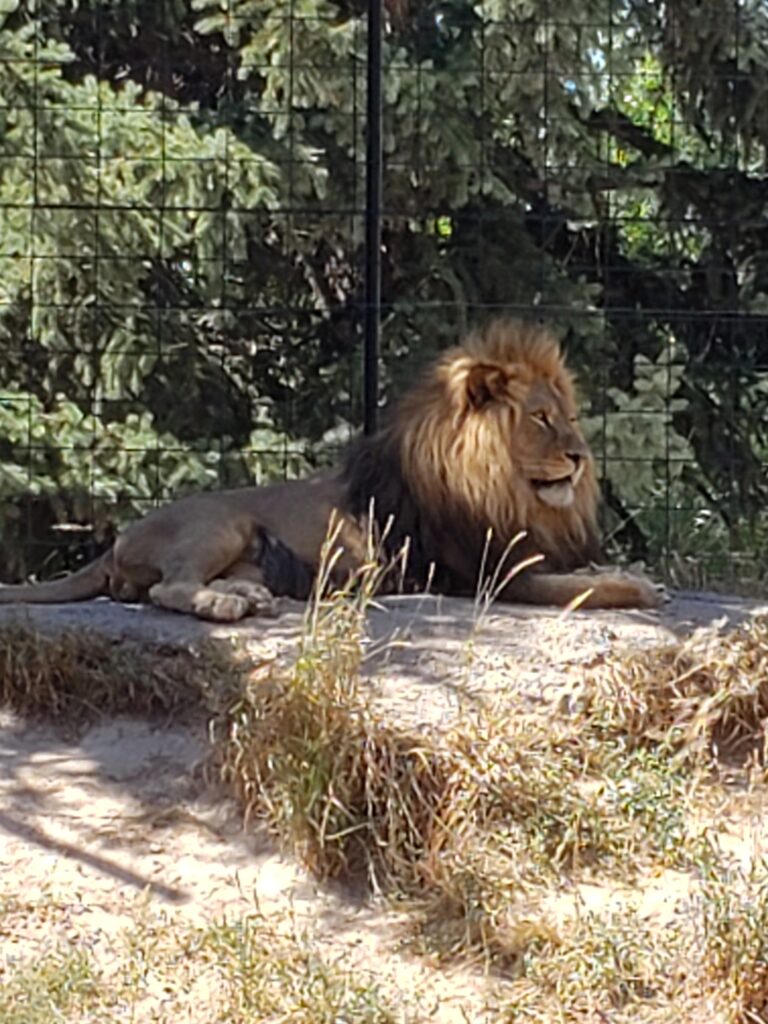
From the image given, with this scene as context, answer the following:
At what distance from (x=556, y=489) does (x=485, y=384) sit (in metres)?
0.43

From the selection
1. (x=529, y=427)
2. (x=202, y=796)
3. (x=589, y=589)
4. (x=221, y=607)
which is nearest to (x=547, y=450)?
(x=529, y=427)

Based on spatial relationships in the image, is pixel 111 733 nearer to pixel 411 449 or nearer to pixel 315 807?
pixel 315 807

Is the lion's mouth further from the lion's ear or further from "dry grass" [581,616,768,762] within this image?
"dry grass" [581,616,768,762]

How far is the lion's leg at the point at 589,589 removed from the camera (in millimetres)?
6559

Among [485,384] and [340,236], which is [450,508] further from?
[340,236]

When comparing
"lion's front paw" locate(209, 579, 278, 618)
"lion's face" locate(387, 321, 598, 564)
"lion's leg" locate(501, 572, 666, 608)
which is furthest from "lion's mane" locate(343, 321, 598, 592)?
"lion's front paw" locate(209, 579, 278, 618)

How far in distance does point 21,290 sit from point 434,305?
6.46 feet

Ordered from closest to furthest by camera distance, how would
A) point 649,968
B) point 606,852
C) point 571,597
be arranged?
point 649,968, point 606,852, point 571,597

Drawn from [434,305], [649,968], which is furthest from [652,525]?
[649,968]

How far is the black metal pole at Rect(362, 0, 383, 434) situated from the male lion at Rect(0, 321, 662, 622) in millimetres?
987

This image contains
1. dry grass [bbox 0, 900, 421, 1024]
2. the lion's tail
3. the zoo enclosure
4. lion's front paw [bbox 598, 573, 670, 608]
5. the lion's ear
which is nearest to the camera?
dry grass [bbox 0, 900, 421, 1024]

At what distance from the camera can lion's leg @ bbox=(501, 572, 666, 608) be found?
656cm

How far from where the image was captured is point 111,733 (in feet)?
19.4

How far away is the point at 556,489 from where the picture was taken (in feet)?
22.6
